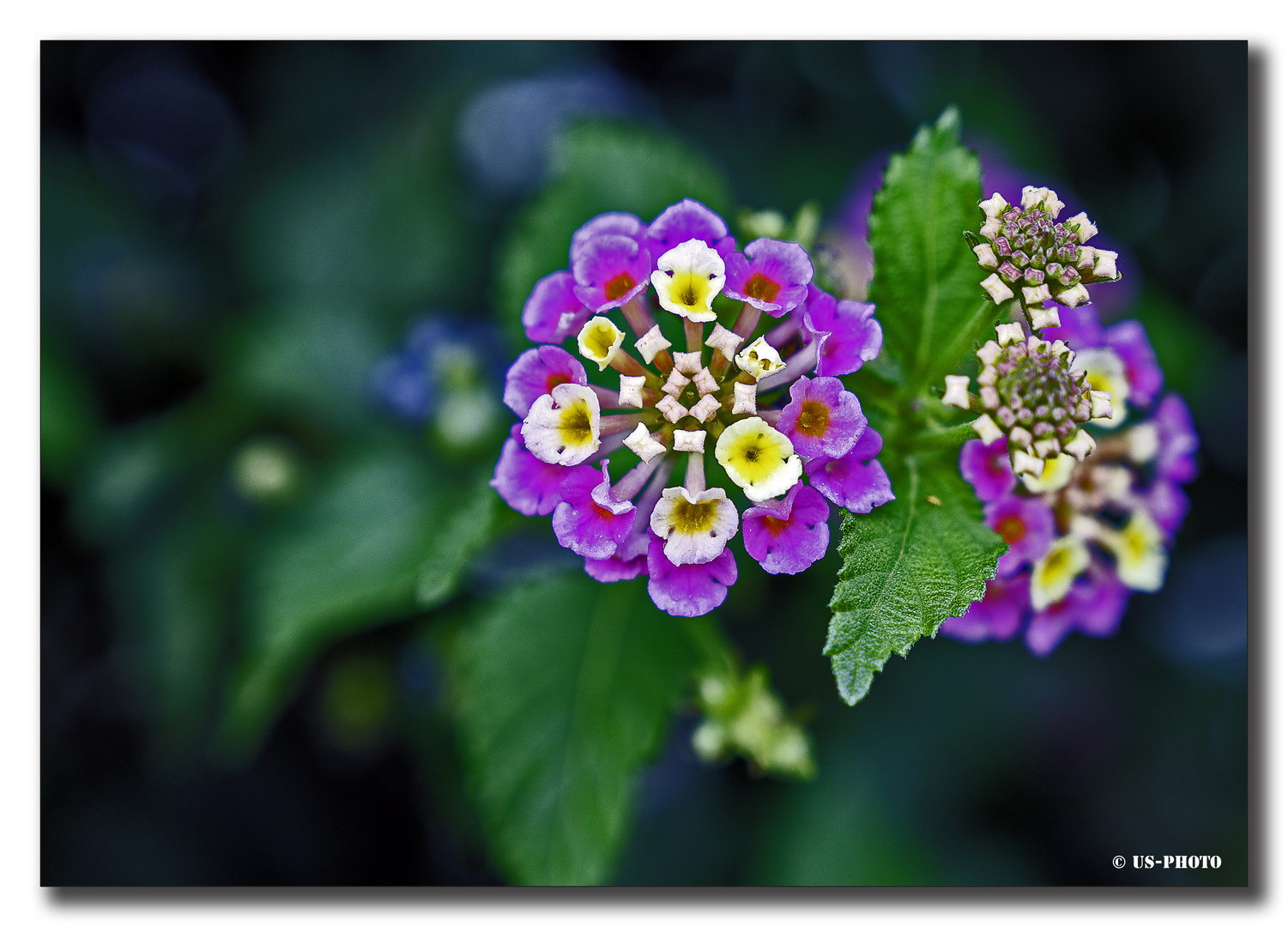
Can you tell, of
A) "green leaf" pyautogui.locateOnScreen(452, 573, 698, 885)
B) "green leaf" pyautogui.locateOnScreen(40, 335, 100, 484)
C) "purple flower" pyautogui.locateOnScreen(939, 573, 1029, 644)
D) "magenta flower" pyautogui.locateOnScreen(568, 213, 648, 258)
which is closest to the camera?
"magenta flower" pyautogui.locateOnScreen(568, 213, 648, 258)

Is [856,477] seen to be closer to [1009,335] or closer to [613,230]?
[1009,335]

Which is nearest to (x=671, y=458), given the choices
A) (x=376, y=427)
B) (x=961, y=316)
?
(x=961, y=316)

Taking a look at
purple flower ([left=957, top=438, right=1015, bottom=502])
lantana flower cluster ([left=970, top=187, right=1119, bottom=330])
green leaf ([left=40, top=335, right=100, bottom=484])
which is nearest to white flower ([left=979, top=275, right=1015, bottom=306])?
lantana flower cluster ([left=970, top=187, right=1119, bottom=330])

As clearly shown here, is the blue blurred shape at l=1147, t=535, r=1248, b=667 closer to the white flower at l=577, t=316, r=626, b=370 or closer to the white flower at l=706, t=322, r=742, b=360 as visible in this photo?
the white flower at l=706, t=322, r=742, b=360

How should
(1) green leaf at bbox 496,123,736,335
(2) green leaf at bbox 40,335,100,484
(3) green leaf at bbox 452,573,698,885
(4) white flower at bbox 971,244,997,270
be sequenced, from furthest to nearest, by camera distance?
1. (2) green leaf at bbox 40,335,100,484
2. (1) green leaf at bbox 496,123,736,335
3. (3) green leaf at bbox 452,573,698,885
4. (4) white flower at bbox 971,244,997,270

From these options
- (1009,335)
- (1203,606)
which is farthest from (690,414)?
(1203,606)

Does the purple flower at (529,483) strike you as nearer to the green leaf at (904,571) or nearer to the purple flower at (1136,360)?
the green leaf at (904,571)
